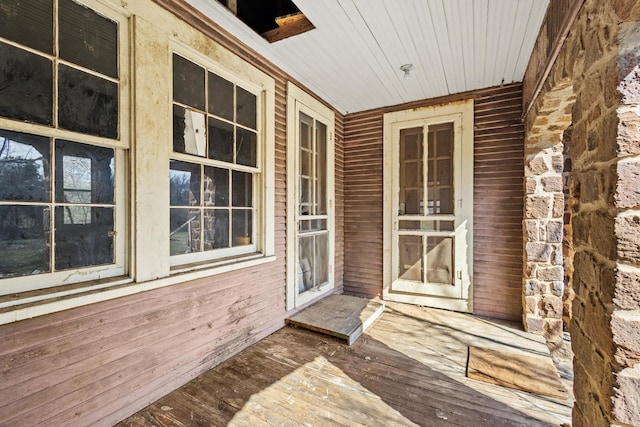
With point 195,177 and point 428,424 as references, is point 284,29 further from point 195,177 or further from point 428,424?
point 428,424

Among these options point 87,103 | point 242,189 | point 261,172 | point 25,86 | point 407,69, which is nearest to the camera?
point 25,86

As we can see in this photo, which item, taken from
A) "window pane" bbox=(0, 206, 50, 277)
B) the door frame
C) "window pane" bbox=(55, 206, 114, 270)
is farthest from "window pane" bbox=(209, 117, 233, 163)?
"window pane" bbox=(0, 206, 50, 277)

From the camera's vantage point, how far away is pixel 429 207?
12.8 feet

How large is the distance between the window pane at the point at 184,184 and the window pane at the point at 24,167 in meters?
0.70

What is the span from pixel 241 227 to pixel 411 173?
8.32 ft

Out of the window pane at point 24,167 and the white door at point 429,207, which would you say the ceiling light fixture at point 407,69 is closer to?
the white door at point 429,207

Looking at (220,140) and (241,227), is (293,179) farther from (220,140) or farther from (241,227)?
(220,140)

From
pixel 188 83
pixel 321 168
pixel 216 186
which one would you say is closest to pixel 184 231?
pixel 216 186

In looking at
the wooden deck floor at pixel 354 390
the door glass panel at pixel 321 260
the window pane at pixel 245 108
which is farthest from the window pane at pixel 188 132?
the door glass panel at pixel 321 260

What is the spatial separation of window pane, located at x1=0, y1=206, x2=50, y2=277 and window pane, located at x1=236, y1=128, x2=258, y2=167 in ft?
4.84

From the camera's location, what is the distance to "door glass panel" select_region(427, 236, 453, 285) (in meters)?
3.75

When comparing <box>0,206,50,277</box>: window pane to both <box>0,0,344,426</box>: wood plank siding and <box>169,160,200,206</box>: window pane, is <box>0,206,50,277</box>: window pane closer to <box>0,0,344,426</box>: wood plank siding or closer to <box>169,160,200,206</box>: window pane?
<box>0,0,344,426</box>: wood plank siding

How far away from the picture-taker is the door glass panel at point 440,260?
Result: 3748mm

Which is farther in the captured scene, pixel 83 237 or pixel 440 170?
pixel 440 170
